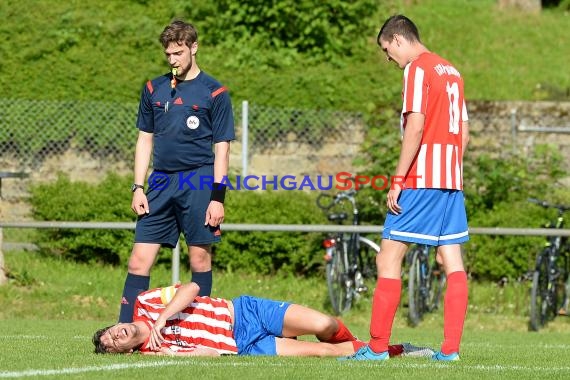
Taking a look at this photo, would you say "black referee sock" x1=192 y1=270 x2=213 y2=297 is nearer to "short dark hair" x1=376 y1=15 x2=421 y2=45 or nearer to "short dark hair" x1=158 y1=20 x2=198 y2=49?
"short dark hair" x1=158 y1=20 x2=198 y2=49

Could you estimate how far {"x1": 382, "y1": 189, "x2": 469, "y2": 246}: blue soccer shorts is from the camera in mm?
7852

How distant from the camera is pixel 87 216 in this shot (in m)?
15.5

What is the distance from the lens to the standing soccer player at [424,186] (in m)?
7.82

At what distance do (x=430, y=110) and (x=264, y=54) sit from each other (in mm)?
11367

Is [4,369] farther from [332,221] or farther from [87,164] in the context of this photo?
[87,164]

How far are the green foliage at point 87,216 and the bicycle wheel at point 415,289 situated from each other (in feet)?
11.3

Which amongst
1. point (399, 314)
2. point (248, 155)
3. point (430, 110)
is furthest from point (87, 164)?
point (430, 110)

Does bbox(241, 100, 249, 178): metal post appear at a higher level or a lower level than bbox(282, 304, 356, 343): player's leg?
higher

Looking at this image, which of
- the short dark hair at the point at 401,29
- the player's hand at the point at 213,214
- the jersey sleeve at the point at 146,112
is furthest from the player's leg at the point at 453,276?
the jersey sleeve at the point at 146,112

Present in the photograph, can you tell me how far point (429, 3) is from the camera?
27078 mm

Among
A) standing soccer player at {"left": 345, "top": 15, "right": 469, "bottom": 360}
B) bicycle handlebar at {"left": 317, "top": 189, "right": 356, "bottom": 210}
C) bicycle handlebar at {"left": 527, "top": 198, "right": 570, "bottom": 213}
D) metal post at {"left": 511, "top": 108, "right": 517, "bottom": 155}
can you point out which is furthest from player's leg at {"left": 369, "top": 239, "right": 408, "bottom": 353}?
metal post at {"left": 511, "top": 108, "right": 517, "bottom": 155}

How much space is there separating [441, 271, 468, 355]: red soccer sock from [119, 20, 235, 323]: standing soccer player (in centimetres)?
160

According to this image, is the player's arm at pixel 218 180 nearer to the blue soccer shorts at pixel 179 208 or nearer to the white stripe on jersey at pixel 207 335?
the blue soccer shorts at pixel 179 208

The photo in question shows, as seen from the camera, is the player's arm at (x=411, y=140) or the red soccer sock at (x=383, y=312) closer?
the player's arm at (x=411, y=140)
